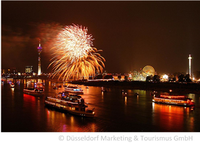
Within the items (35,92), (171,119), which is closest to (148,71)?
(35,92)

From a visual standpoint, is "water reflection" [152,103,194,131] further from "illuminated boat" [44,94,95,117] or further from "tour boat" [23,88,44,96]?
"tour boat" [23,88,44,96]

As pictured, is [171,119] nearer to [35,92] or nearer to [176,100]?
[176,100]

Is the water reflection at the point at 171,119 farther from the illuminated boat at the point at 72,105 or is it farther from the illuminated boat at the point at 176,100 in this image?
the illuminated boat at the point at 72,105

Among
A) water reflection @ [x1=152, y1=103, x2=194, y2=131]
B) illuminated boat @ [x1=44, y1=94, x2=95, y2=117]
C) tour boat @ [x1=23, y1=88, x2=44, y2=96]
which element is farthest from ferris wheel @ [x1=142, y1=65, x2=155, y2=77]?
illuminated boat @ [x1=44, y1=94, x2=95, y2=117]

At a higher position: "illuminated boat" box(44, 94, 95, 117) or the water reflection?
"illuminated boat" box(44, 94, 95, 117)

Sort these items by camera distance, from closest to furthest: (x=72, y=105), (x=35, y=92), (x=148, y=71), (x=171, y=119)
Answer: (x=171, y=119), (x=72, y=105), (x=35, y=92), (x=148, y=71)

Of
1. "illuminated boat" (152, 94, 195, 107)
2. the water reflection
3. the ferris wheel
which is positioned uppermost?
the ferris wheel

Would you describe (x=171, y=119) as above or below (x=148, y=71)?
below

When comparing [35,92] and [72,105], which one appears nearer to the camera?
[72,105]

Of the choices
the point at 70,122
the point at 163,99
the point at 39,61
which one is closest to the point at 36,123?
the point at 70,122

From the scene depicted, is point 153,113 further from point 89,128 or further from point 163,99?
point 89,128
